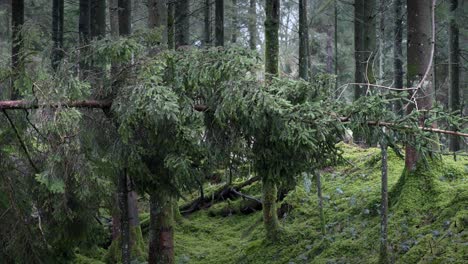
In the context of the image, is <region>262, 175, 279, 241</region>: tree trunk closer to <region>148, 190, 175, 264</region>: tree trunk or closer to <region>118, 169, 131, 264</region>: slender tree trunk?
<region>148, 190, 175, 264</region>: tree trunk

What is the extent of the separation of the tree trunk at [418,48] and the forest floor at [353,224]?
2.09 ft

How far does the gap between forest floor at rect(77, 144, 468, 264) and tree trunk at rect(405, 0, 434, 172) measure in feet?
2.09

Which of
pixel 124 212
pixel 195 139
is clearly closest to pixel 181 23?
pixel 124 212

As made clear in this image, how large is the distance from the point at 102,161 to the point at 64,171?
49 cm

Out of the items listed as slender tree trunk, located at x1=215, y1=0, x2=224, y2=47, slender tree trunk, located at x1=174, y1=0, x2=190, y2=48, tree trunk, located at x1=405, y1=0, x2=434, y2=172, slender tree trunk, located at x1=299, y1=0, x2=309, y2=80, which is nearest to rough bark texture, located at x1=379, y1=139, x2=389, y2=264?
tree trunk, located at x1=405, y1=0, x2=434, y2=172

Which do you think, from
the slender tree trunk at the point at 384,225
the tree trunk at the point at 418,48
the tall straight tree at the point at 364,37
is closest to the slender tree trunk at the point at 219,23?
the tall straight tree at the point at 364,37

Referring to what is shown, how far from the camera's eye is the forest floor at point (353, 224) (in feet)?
23.1

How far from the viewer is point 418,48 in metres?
7.89

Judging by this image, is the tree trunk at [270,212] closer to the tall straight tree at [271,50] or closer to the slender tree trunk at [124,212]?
the tall straight tree at [271,50]

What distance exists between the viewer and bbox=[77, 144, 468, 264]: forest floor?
277 inches

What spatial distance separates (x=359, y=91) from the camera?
1496 centimetres

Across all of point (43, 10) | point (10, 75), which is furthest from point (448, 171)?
point (43, 10)

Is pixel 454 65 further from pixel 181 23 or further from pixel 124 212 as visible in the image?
pixel 124 212

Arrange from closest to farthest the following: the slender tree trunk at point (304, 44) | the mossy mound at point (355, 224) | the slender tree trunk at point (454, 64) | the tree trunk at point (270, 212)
A: the mossy mound at point (355, 224), the tree trunk at point (270, 212), the slender tree trunk at point (304, 44), the slender tree trunk at point (454, 64)
